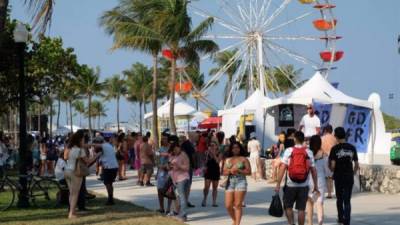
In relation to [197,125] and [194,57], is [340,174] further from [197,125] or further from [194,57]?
[197,125]

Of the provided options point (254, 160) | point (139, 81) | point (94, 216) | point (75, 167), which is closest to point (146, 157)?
point (254, 160)

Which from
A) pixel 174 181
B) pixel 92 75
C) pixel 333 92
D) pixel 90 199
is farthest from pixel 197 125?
pixel 92 75

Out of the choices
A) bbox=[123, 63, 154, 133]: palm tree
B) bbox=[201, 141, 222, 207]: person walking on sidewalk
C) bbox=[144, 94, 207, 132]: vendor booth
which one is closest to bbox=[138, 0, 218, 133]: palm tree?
bbox=[144, 94, 207, 132]: vendor booth

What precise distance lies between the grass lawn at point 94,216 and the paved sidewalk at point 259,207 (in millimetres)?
674

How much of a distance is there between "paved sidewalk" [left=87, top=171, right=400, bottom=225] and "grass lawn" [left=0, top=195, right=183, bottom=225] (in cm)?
67

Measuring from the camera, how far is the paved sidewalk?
1194 centimetres

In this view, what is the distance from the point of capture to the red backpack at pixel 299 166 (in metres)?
9.46

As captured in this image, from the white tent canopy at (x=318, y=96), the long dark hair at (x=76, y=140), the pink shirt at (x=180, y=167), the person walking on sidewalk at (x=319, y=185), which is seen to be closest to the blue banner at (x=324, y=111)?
the white tent canopy at (x=318, y=96)

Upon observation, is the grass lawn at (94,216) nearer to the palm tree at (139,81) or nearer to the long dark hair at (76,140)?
the long dark hair at (76,140)

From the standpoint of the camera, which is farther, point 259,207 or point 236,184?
point 259,207

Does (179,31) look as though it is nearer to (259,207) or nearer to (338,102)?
(338,102)

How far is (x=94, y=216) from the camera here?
12.7 meters

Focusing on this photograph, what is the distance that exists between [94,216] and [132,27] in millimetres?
22376

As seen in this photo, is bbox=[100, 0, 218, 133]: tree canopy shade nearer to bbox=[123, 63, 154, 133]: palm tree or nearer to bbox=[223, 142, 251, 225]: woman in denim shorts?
bbox=[223, 142, 251, 225]: woman in denim shorts
